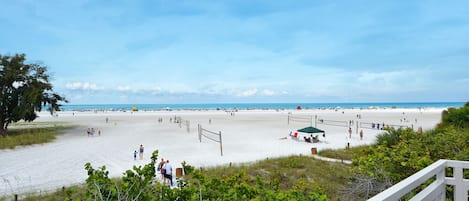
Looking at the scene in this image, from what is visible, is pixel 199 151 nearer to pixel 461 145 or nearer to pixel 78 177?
pixel 78 177

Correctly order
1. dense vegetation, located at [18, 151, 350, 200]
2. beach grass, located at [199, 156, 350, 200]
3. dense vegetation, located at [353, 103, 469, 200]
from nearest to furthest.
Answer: dense vegetation, located at [18, 151, 350, 200] < dense vegetation, located at [353, 103, 469, 200] < beach grass, located at [199, 156, 350, 200]

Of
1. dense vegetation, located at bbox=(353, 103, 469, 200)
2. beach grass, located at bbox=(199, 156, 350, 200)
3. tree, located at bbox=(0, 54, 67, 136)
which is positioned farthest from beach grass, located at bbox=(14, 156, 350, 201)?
tree, located at bbox=(0, 54, 67, 136)

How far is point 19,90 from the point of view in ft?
98.2

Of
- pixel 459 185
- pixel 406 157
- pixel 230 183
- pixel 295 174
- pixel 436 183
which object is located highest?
pixel 436 183

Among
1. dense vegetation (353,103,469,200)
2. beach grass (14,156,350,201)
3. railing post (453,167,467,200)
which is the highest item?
railing post (453,167,467,200)

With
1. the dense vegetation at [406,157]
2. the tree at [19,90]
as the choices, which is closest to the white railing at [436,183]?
the dense vegetation at [406,157]

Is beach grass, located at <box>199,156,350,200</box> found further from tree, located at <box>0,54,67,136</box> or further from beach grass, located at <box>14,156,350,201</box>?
tree, located at <box>0,54,67,136</box>

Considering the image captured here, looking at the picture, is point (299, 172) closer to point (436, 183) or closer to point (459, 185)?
point (459, 185)

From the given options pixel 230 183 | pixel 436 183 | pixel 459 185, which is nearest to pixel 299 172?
pixel 230 183

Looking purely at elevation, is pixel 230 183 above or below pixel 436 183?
below

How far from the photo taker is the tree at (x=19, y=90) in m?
28.5

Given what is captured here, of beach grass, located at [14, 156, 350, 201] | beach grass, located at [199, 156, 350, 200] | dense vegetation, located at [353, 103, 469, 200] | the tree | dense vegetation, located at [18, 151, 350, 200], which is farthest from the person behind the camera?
the tree

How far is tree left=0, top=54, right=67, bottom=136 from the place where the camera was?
28.5 m

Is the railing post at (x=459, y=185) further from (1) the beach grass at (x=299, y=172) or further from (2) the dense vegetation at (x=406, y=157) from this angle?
(1) the beach grass at (x=299, y=172)
